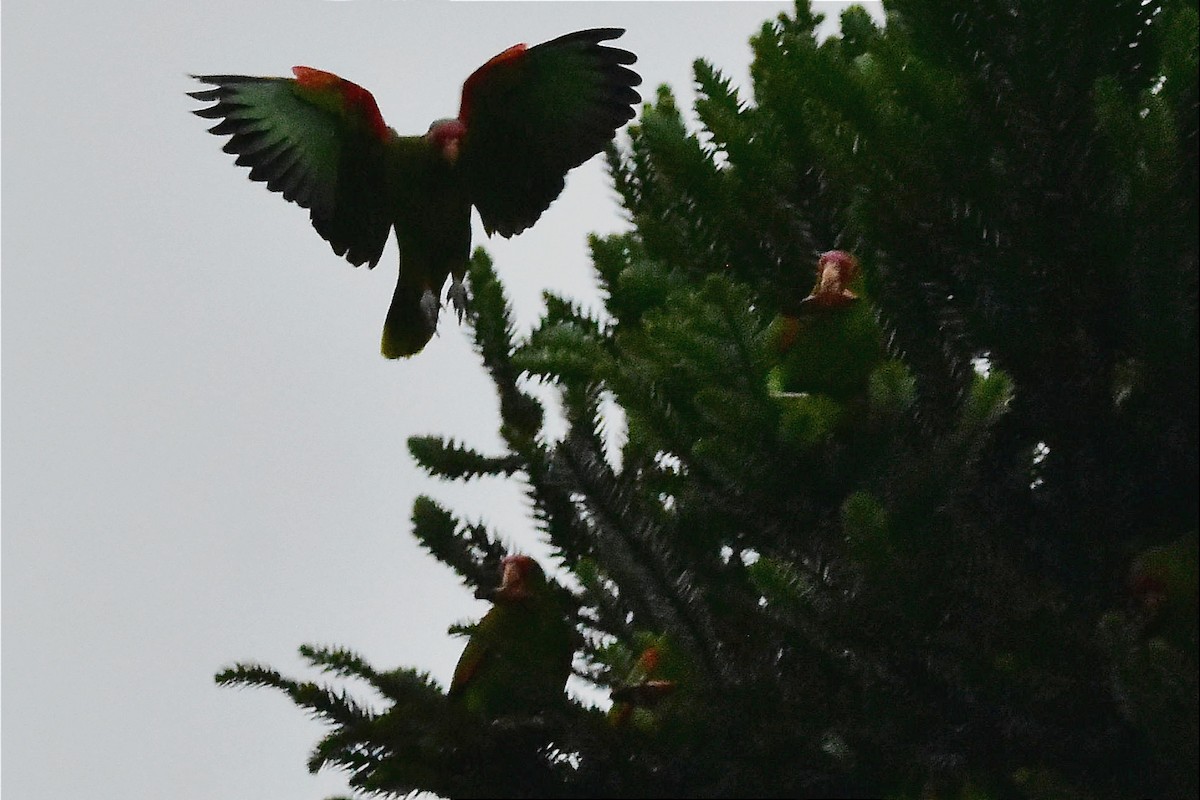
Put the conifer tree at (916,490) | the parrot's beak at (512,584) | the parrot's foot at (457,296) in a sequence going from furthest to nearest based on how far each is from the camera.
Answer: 1. the parrot's foot at (457,296)
2. the parrot's beak at (512,584)
3. the conifer tree at (916,490)

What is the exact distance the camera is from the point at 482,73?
2291 millimetres

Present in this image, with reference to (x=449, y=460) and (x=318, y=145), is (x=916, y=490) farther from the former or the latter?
(x=318, y=145)

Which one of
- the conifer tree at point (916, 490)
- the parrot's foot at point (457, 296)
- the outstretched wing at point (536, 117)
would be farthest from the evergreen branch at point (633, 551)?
the outstretched wing at point (536, 117)

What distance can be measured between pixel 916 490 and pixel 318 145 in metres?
1.35

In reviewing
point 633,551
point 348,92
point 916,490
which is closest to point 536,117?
point 348,92

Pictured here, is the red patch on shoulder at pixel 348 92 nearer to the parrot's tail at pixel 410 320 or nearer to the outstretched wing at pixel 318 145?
the outstretched wing at pixel 318 145

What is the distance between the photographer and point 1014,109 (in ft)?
5.76

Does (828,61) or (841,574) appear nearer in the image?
(841,574)

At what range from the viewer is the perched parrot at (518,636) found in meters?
1.81

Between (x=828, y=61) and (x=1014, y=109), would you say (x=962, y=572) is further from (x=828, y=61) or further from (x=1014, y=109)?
(x=828, y=61)

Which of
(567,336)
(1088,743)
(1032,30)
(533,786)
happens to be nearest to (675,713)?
(533,786)

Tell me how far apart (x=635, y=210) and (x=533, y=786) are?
4.09 feet

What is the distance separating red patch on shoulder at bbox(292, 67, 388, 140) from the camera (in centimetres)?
226

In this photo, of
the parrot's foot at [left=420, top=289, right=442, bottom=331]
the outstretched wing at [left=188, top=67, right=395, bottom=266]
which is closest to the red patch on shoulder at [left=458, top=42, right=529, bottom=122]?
the outstretched wing at [left=188, top=67, right=395, bottom=266]
